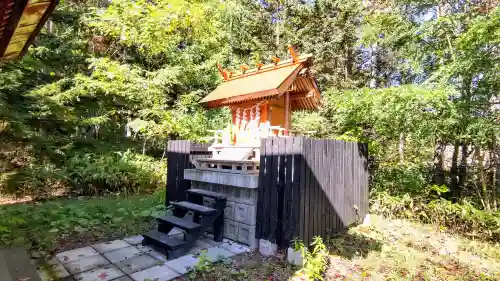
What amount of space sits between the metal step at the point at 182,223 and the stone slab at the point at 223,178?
1041 mm

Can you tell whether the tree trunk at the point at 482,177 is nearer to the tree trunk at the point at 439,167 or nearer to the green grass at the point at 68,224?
the tree trunk at the point at 439,167

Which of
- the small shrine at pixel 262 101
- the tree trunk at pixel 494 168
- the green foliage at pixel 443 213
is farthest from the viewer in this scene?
the tree trunk at pixel 494 168

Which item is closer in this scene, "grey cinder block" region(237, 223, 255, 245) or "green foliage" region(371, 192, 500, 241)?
"grey cinder block" region(237, 223, 255, 245)

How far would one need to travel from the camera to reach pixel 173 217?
5090 millimetres

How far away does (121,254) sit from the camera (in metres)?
4.43

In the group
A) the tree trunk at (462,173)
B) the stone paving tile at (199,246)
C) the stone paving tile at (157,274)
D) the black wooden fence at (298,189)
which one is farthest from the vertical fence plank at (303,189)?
the tree trunk at (462,173)

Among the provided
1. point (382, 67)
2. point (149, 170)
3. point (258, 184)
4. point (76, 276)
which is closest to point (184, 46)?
point (149, 170)

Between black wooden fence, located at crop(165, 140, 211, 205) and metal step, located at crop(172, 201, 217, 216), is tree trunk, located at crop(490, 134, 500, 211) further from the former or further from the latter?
black wooden fence, located at crop(165, 140, 211, 205)

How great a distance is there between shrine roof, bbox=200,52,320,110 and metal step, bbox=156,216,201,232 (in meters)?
2.89

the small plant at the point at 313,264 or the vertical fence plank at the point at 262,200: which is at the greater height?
the vertical fence plank at the point at 262,200

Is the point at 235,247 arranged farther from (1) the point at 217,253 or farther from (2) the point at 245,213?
(2) the point at 245,213

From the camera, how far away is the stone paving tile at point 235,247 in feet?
15.6

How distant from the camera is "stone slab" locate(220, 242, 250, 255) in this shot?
4.74m

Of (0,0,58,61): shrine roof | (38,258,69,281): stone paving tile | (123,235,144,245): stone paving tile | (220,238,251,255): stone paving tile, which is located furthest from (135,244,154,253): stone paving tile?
(0,0,58,61): shrine roof
